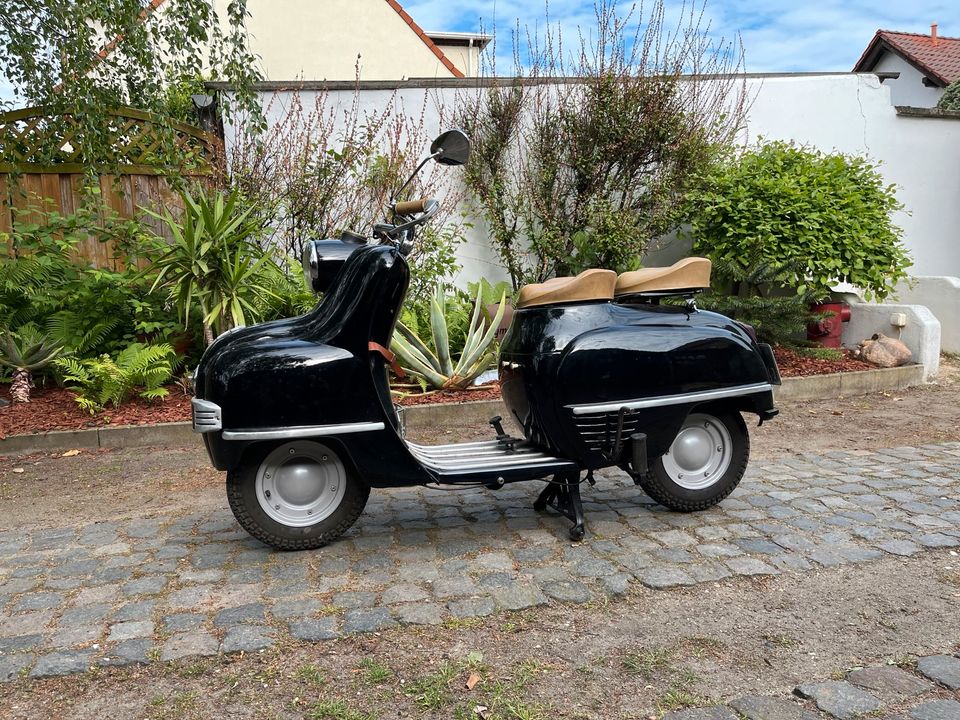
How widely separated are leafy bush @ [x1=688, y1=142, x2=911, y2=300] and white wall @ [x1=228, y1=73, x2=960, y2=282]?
4.24 ft

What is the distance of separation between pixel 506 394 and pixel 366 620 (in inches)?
64.8

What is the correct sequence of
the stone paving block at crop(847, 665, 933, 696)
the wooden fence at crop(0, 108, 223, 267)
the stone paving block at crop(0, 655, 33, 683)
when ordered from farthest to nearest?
1. the wooden fence at crop(0, 108, 223, 267)
2. the stone paving block at crop(0, 655, 33, 683)
3. the stone paving block at crop(847, 665, 933, 696)

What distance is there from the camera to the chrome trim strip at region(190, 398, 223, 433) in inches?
131

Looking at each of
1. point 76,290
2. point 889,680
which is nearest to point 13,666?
point 889,680

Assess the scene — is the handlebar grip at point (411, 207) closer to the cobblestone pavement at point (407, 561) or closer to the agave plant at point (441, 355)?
the cobblestone pavement at point (407, 561)

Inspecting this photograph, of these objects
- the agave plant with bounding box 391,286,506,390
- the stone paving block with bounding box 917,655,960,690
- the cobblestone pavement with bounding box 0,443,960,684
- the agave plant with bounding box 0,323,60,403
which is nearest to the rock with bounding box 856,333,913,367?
the cobblestone pavement with bounding box 0,443,960,684

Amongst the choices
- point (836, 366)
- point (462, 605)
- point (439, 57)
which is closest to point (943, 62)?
point (439, 57)

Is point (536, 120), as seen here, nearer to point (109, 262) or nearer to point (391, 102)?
point (391, 102)

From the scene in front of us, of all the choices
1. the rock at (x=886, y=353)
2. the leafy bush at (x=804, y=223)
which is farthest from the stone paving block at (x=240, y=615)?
the rock at (x=886, y=353)

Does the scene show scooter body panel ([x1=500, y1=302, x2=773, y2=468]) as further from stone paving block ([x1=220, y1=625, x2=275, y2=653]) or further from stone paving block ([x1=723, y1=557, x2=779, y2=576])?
stone paving block ([x1=220, y1=625, x2=275, y2=653])

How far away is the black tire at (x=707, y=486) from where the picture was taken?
3998 millimetres

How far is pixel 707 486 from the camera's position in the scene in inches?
160

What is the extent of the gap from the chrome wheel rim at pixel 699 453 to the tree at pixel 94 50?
4708mm

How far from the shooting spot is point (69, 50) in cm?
573
